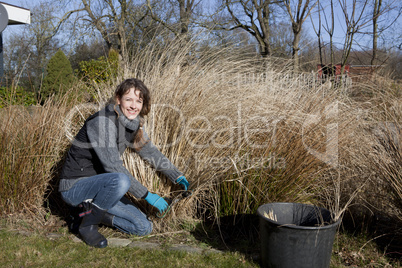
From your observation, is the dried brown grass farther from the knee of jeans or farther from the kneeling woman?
the knee of jeans

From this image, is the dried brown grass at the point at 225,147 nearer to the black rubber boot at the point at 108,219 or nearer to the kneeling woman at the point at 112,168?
the kneeling woman at the point at 112,168

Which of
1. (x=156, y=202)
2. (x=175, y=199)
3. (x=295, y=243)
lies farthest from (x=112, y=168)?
(x=295, y=243)

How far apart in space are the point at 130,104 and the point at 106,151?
0.40 metres

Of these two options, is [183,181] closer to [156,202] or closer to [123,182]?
[156,202]

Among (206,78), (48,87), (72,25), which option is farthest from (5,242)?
(72,25)

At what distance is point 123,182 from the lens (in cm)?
251

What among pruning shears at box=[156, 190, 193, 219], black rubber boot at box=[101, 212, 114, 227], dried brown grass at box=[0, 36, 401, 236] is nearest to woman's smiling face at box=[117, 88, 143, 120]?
dried brown grass at box=[0, 36, 401, 236]

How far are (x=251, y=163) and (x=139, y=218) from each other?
989 mm

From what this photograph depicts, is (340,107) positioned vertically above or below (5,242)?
above

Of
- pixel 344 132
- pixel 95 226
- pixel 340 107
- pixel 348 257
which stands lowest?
pixel 348 257

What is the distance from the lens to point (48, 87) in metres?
7.40

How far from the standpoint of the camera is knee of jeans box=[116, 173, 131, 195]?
2.50 metres

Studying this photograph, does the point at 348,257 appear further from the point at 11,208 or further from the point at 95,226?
the point at 11,208

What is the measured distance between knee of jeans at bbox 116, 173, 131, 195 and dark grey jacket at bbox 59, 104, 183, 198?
0.03 m
